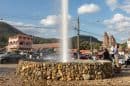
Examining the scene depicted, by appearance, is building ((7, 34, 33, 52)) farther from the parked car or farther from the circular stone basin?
the circular stone basin

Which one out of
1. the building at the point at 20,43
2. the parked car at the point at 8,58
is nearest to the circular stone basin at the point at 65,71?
the parked car at the point at 8,58

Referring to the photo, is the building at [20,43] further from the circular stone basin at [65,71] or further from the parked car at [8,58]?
the circular stone basin at [65,71]

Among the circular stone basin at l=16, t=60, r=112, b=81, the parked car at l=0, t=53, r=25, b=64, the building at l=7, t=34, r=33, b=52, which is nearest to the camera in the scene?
the circular stone basin at l=16, t=60, r=112, b=81

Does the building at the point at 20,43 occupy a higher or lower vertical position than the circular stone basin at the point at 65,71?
higher

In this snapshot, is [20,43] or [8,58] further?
[20,43]

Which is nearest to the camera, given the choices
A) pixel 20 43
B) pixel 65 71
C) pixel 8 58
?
pixel 65 71

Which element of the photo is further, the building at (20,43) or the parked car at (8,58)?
the building at (20,43)

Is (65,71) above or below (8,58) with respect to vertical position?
below

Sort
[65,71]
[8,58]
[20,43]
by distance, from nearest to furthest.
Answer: [65,71] < [8,58] < [20,43]

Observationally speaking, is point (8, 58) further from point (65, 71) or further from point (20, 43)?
point (20, 43)

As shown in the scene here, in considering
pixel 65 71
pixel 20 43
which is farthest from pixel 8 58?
pixel 20 43

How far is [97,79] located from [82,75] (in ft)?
2.70

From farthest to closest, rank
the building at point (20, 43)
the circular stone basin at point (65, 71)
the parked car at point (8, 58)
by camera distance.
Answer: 1. the building at point (20, 43)
2. the parked car at point (8, 58)
3. the circular stone basin at point (65, 71)

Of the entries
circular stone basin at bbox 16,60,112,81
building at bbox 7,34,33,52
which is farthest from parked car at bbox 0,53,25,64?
building at bbox 7,34,33,52
